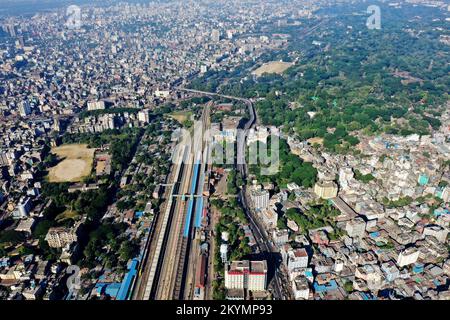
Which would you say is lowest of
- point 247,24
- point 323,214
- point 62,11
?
point 323,214

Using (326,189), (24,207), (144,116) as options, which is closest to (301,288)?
(326,189)

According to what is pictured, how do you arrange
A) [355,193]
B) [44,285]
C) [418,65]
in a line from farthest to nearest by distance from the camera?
[418,65]
[355,193]
[44,285]

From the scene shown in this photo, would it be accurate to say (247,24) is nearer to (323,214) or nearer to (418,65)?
(418,65)

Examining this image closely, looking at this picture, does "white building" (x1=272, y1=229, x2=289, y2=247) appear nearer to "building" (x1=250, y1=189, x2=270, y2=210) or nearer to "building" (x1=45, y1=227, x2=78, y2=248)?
"building" (x1=250, y1=189, x2=270, y2=210)

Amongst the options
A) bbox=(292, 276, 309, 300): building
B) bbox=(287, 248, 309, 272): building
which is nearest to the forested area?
bbox=(287, 248, 309, 272): building
